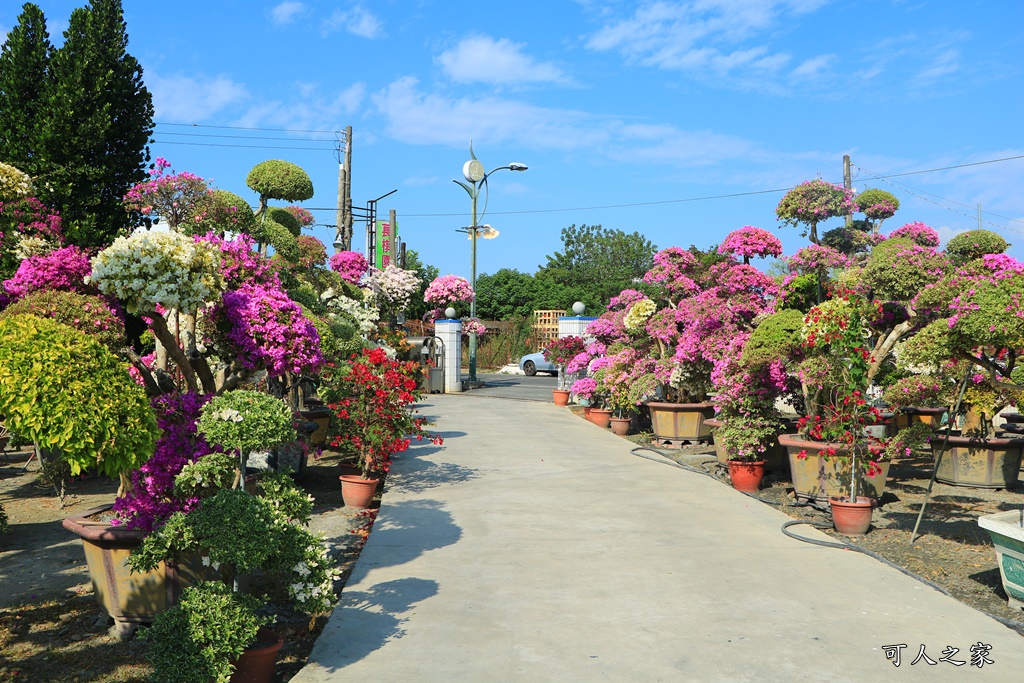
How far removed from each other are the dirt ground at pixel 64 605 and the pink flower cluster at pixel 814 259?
800cm

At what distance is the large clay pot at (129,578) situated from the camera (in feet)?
15.6

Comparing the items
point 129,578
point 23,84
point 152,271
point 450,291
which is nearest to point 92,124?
point 23,84

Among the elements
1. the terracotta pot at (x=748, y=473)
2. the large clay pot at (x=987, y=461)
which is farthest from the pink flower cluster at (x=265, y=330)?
the large clay pot at (x=987, y=461)

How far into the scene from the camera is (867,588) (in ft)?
18.9

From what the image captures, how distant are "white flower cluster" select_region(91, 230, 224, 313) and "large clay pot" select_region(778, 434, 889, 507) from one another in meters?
6.22

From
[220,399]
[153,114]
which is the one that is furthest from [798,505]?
[153,114]

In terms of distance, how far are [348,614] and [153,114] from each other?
22.8 ft

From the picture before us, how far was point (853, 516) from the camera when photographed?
7.34 metres

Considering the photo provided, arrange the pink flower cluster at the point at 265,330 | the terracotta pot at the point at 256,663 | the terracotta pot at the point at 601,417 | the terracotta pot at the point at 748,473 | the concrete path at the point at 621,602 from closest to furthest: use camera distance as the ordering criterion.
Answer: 1. the terracotta pot at the point at 256,663
2. the concrete path at the point at 621,602
3. the pink flower cluster at the point at 265,330
4. the terracotta pot at the point at 748,473
5. the terracotta pot at the point at 601,417

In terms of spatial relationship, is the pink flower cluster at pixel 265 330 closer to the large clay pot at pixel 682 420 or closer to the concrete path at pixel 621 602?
the concrete path at pixel 621 602

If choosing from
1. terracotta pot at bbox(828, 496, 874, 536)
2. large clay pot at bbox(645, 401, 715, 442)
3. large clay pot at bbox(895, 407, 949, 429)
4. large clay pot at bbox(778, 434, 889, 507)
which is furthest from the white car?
terracotta pot at bbox(828, 496, 874, 536)

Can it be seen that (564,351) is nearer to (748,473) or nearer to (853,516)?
(748,473)

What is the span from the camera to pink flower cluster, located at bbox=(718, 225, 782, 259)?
41.8 ft

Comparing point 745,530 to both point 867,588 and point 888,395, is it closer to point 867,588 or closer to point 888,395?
point 867,588
